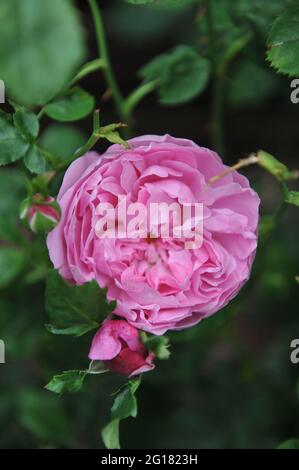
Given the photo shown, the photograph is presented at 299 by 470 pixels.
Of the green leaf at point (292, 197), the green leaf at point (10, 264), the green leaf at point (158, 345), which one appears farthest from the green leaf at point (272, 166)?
the green leaf at point (10, 264)

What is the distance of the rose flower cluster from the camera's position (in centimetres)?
70

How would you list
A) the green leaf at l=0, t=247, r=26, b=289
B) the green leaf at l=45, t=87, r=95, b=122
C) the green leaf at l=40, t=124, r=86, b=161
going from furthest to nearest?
the green leaf at l=40, t=124, r=86, b=161 < the green leaf at l=0, t=247, r=26, b=289 < the green leaf at l=45, t=87, r=95, b=122

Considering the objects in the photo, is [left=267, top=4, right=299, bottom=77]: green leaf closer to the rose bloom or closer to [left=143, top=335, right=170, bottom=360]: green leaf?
the rose bloom

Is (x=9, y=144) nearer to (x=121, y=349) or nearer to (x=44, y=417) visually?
(x=121, y=349)

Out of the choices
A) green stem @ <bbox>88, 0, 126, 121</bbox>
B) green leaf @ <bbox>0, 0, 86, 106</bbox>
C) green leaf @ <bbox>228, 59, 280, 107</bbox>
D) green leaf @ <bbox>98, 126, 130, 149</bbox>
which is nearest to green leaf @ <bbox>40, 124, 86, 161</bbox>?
green stem @ <bbox>88, 0, 126, 121</bbox>

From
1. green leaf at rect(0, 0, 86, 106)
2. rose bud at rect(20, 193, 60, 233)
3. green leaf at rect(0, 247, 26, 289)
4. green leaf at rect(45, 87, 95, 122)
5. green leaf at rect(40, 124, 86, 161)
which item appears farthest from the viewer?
green leaf at rect(40, 124, 86, 161)

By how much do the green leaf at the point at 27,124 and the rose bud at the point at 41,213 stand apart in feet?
0.30

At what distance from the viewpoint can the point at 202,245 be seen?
726mm

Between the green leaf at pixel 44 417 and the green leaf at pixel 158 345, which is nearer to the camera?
the green leaf at pixel 158 345

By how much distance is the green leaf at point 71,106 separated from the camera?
0.80 m

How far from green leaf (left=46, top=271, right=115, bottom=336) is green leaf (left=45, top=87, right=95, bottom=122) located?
0.19m

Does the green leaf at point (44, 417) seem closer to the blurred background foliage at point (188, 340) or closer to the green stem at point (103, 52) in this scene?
the blurred background foliage at point (188, 340)

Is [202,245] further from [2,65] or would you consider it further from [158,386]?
[158,386]

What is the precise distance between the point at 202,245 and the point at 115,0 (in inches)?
39.5
